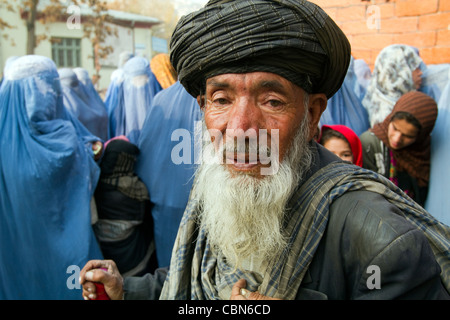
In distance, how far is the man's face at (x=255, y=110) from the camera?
1.23 metres

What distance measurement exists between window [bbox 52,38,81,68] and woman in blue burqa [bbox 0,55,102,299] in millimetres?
14405

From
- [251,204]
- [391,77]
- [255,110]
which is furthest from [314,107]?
[391,77]

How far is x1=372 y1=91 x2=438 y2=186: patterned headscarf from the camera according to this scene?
291cm

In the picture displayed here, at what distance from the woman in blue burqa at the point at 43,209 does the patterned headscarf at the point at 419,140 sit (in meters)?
2.66

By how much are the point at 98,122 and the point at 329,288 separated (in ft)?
17.4

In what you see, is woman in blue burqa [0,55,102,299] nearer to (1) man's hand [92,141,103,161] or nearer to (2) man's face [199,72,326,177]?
(1) man's hand [92,141,103,161]

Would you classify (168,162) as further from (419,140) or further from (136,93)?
(136,93)

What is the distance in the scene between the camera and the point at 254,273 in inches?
51.0

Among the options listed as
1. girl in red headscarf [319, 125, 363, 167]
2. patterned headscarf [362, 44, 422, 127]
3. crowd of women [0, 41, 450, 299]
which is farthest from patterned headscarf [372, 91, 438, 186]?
patterned headscarf [362, 44, 422, 127]

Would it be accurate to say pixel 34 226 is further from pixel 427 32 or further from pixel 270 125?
pixel 427 32

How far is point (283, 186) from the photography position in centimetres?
123

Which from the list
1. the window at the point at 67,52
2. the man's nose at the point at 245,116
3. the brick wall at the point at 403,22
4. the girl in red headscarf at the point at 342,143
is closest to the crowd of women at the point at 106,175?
the girl in red headscarf at the point at 342,143

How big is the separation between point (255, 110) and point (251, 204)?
328 mm
